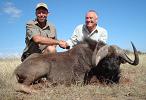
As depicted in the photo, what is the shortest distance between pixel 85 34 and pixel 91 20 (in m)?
0.42

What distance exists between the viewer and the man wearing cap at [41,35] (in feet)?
27.4

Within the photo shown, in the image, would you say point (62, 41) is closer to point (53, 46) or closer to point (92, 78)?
point (53, 46)

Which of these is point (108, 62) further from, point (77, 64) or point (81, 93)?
point (81, 93)

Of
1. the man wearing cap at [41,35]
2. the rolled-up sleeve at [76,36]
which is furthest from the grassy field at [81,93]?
the rolled-up sleeve at [76,36]

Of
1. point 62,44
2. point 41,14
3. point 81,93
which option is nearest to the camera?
point 81,93

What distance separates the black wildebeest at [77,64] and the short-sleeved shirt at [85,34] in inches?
36.7

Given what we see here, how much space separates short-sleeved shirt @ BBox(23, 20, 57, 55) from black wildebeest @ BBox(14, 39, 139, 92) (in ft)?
3.63

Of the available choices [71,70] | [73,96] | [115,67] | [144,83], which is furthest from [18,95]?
[144,83]

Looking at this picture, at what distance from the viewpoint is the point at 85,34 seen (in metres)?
9.05

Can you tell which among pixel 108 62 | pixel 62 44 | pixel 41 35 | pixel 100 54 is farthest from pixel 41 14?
pixel 108 62

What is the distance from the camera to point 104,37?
914 centimetres

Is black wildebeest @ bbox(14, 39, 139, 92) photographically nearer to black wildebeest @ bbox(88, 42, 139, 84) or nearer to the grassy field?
black wildebeest @ bbox(88, 42, 139, 84)

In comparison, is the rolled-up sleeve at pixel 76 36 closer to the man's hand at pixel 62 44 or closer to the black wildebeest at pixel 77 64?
the man's hand at pixel 62 44

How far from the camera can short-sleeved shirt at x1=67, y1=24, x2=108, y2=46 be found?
29.5 feet
